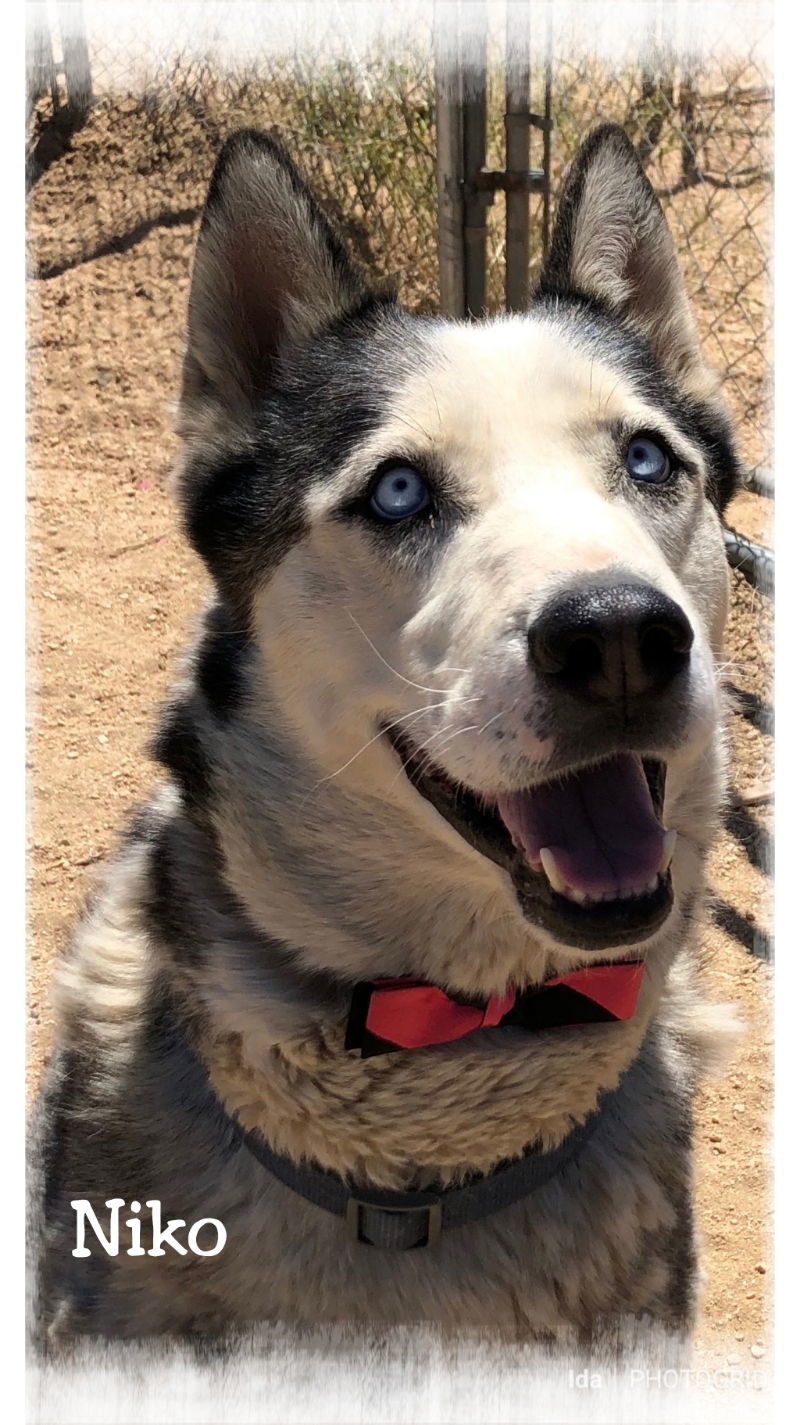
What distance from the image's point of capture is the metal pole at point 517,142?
4457 millimetres

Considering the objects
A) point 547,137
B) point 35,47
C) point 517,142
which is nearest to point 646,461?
point 35,47

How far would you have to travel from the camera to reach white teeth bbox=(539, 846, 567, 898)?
1.88 m

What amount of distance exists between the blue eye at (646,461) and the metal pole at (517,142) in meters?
2.38

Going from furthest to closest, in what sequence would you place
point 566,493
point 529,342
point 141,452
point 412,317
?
point 141,452 < point 412,317 < point 529,342 < point 566,493

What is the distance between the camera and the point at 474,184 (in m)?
5.19

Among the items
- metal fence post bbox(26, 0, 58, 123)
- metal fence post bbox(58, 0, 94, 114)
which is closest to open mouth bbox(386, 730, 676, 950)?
metal fence post bbox(26, 0, 58, 123)

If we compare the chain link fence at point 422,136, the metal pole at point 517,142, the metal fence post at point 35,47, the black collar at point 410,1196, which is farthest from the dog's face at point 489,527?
the chain link fence at point 422,136

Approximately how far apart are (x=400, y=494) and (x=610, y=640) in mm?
623

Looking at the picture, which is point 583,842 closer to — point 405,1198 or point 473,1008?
point 473,1008

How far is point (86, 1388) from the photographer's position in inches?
91.0

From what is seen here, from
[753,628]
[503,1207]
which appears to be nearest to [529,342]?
[503,1207]

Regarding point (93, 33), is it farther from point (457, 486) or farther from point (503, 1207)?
point (503, 1207)

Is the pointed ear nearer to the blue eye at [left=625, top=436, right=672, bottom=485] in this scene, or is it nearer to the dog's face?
the dog's face

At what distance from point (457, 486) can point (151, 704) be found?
10.5ft
